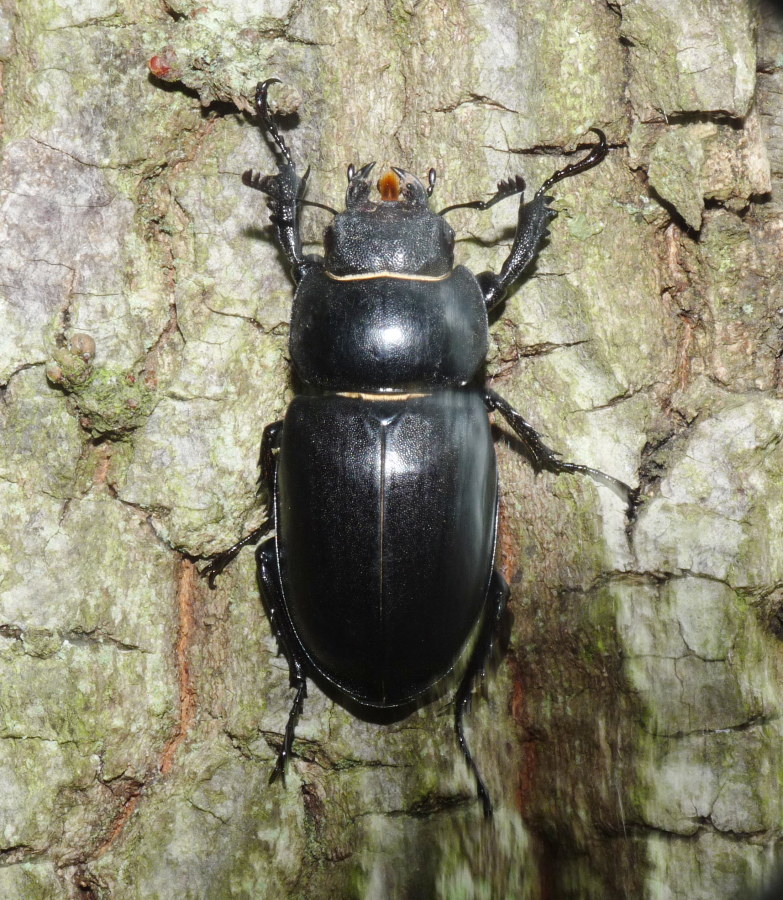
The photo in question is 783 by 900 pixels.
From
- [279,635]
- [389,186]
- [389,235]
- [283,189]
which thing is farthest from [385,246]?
[279,635]

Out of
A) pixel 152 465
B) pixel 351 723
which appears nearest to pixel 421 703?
pixel 351 723

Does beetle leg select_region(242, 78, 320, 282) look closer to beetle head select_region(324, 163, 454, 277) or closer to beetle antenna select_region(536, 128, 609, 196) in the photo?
beetle head select_region(324, 163, 454, 277)

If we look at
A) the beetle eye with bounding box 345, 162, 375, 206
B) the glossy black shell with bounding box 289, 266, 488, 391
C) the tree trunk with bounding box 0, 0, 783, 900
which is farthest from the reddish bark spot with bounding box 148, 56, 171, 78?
the glossy black shell with bounding box 289, 266, 488, 391

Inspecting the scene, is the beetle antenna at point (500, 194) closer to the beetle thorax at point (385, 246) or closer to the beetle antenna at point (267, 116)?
the beetle thorax at point (385, 246)

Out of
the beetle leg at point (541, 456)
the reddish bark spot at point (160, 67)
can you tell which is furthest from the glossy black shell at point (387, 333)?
the reddish bark spot at point (160, 67)

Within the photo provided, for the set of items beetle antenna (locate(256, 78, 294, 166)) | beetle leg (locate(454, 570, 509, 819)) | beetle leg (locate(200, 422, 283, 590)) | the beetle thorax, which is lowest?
beetle leg (locate(454, 570, 509, 819))

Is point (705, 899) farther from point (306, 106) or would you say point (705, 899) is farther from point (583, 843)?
point (306, 106)

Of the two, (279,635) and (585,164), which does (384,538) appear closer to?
(279,635)
